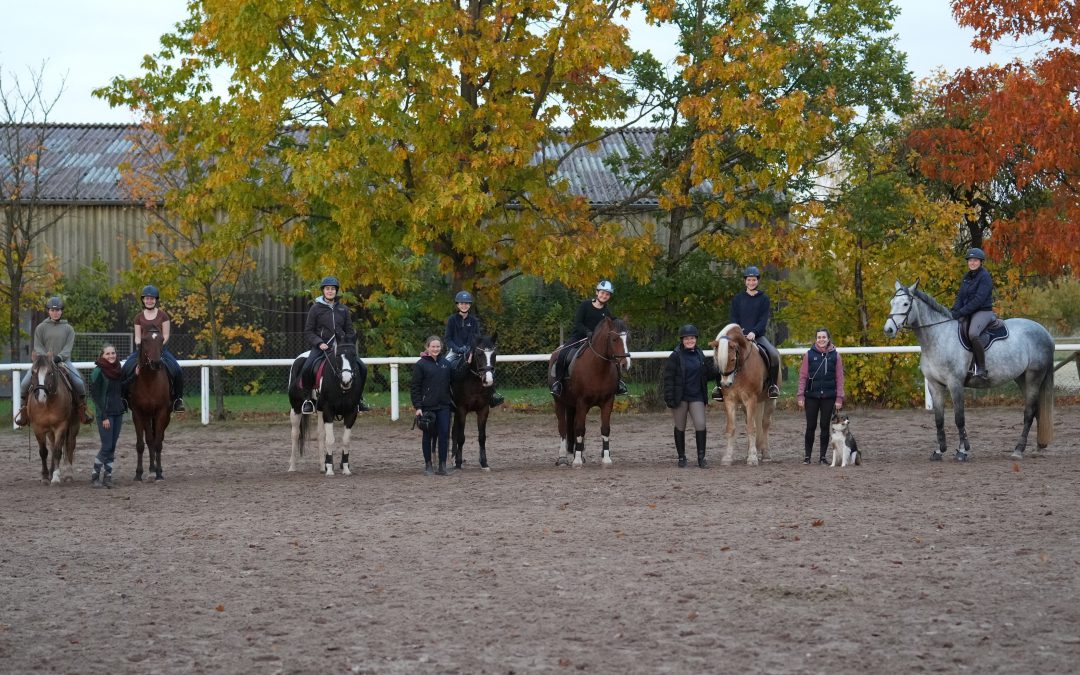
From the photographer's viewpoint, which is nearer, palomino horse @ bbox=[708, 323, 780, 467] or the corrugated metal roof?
palomino horse @ bbox=[708, 323, 780, 467]

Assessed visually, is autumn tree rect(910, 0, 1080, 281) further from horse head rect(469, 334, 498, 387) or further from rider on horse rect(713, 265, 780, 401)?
horse head rect(469, 334, 498, 387)

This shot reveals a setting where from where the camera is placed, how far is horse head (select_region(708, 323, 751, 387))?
14.8m

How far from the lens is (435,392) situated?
48.0ft

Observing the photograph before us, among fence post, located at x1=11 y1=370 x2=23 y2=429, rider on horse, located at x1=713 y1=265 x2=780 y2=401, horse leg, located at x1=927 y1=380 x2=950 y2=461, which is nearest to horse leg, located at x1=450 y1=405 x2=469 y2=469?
rider on horse, located at x1=713 y1=265 x2=780 y2=401

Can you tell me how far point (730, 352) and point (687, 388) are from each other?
657 millimetres

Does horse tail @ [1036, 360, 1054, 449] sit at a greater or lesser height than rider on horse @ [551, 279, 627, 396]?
lesser

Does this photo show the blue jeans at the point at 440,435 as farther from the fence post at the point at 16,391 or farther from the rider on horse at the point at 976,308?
the fence post at the point at 16,391

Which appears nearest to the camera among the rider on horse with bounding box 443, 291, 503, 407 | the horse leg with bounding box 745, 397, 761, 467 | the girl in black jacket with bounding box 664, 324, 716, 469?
the rider on horse with bounding box 443, 291, 503, 407

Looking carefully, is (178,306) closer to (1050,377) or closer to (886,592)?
(1050,377)

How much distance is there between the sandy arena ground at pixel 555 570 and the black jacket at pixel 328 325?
1.56 meters

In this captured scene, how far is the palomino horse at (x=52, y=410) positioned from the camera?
13.9 m

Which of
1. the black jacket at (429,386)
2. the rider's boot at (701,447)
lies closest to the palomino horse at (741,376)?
the rider's boot at (701,447)

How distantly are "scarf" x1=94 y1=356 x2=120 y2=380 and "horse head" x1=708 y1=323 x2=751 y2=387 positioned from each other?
21.7 ft

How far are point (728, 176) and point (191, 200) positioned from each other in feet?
27.9
